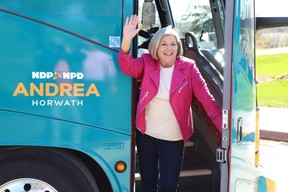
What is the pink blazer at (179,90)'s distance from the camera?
3.03m

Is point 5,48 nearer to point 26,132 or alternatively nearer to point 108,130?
point 26,132

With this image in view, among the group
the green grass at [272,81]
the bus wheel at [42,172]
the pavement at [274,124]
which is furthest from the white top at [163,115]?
the green grass at [272,81]

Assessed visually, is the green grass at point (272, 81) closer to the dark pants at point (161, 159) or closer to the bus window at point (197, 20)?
the bus window at point (197, 20)

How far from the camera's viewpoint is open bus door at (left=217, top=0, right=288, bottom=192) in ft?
8.85

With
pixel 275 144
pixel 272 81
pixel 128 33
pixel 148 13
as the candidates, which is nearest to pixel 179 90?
pixel 128 33

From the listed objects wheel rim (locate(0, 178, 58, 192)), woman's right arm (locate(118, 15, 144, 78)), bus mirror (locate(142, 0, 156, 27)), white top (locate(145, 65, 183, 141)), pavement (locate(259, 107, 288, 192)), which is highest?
bus mirror (locate(142, 0, 156, 27))

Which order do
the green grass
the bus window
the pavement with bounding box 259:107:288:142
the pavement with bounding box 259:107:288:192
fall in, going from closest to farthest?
the bus window < the pavement with bounding box 259:107:288:192 < the pavement with bounding box 259:107:288:142 < the green grass

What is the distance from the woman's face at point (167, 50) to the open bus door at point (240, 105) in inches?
18.8

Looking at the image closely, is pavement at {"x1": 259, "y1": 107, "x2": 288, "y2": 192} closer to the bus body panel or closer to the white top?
the white top

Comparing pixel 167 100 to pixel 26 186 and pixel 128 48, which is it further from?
pixel 26 186

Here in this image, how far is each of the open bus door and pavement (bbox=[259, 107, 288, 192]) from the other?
81.2 inches

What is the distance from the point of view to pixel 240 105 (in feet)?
9.52

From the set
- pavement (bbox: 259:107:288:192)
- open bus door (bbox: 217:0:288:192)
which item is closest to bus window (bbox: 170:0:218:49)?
open bus door (bbox: 217:0:288:192)

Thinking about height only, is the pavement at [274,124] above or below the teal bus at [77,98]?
below
